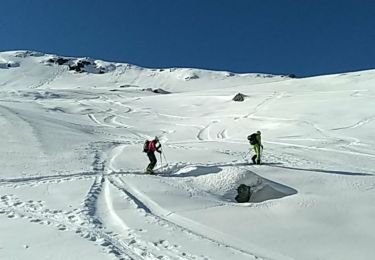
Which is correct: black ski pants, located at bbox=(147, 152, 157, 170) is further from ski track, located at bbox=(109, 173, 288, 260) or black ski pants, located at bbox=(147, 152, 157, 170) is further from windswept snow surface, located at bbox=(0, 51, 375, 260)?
ski track, located at bbox=(109, 173, 288, 260)

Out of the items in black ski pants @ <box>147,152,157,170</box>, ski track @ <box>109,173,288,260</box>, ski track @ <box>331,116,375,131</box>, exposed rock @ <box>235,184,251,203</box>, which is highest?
ski track @ <box>331,116,375,131</box>

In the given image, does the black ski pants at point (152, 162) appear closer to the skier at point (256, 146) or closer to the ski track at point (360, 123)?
the skier at point (256, 146)

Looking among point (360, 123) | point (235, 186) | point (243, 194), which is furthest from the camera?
point (360, 123)

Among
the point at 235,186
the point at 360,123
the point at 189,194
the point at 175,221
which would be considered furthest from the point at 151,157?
the point at 360,123

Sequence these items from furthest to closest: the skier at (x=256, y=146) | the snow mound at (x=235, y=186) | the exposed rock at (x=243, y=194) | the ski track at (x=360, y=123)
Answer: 1. the ski track at (x=360, y=123)
2. the skier at (x=256, y=146)
3. the snow mound at (x=235, y=186)
4. the exposed rock at (x=243, y=194)

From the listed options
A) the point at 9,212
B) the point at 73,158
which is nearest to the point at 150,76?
the point at 73,158

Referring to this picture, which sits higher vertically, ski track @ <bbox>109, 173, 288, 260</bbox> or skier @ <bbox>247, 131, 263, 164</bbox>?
skier @ <bbox>247, 131, 263, 164</bbox>

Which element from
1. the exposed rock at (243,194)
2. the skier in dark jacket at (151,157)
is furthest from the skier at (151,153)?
the exposed rock at (243,194)

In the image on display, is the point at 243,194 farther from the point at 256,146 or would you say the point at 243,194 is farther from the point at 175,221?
the point at 256,146

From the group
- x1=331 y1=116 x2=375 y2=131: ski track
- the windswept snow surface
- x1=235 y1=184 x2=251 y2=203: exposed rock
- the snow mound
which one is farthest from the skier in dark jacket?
x1=331 y1=116 x2=375 y2=131: ski track

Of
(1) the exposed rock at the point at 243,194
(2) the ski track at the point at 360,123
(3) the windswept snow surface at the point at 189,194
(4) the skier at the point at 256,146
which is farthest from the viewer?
(2) the ski track at the point at 360,123

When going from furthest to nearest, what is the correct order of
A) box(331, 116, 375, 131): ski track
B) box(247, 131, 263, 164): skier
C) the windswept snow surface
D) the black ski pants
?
box(331, 116, 375, 131): ski track
box(247, 131, 263, 164): skier
the black ski pants
the windswept snow surface

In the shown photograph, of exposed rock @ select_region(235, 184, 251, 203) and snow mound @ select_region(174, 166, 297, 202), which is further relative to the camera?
snow mound @ select_region(174, 166, 297, 202)

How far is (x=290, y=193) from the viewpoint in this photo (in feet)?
40.5
